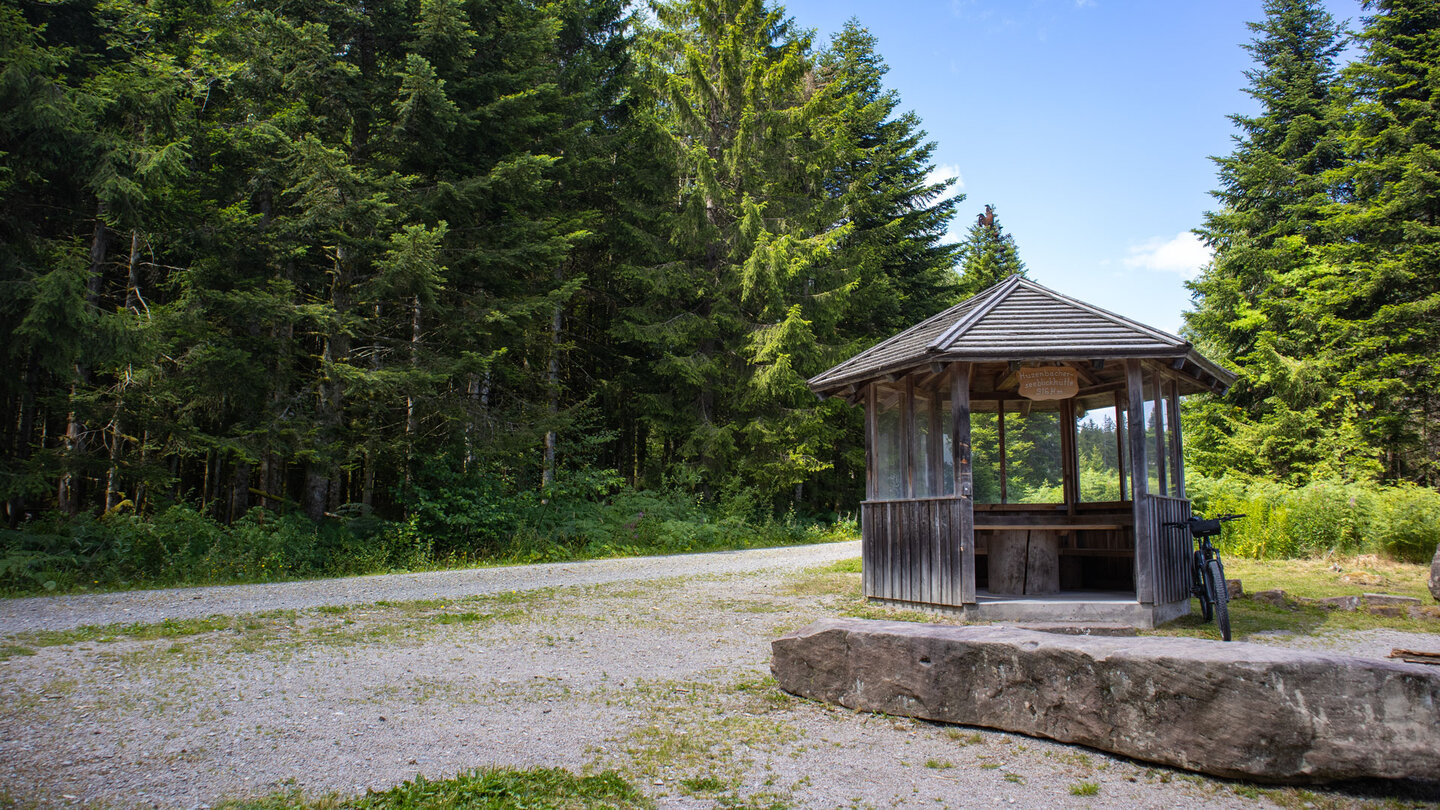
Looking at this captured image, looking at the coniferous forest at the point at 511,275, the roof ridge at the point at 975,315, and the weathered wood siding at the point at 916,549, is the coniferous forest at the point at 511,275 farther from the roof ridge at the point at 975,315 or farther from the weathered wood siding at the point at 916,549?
the roof ridge at the point at 975,315

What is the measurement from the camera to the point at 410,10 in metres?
14.7

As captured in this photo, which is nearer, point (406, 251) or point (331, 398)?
point (406, 251)

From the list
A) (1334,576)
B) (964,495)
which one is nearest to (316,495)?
(964,495)

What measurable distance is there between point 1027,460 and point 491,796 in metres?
9.79

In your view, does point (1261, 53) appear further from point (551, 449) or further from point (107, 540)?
point (107, 540)

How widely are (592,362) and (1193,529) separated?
55.7 ft

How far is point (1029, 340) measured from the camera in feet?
27.4

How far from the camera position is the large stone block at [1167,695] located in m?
3.55

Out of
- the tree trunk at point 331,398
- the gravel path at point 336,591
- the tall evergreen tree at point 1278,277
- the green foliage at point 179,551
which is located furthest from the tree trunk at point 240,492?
the tall evergreen tree at point 1278,277

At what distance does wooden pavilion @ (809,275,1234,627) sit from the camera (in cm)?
817

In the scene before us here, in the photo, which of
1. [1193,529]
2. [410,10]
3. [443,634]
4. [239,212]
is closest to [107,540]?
[239,212]

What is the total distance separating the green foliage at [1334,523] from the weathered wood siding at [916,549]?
904 centimetres

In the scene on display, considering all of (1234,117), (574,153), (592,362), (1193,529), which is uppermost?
(1234,117)

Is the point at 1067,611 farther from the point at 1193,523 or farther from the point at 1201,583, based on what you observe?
the point at 1193,523
